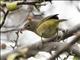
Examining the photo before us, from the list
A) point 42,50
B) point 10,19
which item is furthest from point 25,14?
point 42,50

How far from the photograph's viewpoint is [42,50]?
32 centimetres

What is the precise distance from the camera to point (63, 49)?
30 centimetres

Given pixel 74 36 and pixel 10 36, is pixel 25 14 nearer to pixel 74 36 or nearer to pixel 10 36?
pixel 10 36

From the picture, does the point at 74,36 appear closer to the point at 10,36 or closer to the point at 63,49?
the point at 63,49

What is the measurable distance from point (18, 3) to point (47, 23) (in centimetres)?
9

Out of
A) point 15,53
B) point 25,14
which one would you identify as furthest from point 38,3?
point 15,53

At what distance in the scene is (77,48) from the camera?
13.4 inches

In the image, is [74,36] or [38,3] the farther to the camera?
[38,3]

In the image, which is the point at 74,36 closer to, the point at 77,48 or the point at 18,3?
the point at 77,48

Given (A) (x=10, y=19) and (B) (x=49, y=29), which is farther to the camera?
(A) (x=10, y=19)

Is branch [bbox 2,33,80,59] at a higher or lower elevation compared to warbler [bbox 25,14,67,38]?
lower

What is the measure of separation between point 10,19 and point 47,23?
125 mm

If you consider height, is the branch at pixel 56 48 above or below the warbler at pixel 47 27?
below

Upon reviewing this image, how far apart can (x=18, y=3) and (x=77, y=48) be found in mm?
143
